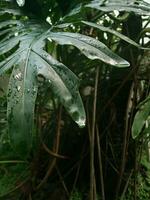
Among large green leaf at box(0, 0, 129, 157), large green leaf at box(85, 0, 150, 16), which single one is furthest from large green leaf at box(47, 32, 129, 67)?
large green leaf at box(85, 0, 150, 16)

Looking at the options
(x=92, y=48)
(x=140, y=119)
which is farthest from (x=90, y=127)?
(x=92, y=48)

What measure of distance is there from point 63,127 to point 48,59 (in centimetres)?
43

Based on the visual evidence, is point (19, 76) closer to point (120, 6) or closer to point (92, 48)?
point (92, 48)

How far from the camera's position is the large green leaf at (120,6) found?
0.70 meters

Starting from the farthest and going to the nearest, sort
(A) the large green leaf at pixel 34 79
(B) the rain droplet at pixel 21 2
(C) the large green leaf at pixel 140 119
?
(B) the rain droplet at pixel 21 2, (C) the large green leaf at pixel 140 119, (A) the large green leaf at pixel 34 79

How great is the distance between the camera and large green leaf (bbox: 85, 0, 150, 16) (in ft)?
2.30

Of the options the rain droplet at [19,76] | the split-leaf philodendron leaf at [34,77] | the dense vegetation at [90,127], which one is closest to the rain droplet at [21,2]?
the dense vegetation at [90,127]

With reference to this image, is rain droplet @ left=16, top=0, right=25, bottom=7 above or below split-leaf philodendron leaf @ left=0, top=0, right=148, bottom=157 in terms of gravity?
above

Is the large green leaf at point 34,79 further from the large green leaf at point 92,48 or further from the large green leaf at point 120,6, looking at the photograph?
the large green leaf at point 120,6

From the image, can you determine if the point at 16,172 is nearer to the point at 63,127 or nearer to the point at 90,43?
the point at 63,127

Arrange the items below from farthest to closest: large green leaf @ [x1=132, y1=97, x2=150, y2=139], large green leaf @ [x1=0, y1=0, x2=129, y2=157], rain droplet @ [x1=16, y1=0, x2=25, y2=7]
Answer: rain droplet @ [x1=16, y1=0, x2=25, y2=7] → large green leaf @ [x1=132, y1=97, x2=150, y2=139] → large green leaf @ [x1=0, y1=0, x2=129, y2=157]

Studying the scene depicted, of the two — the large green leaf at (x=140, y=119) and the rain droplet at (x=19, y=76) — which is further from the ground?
the rain droplet at (x=19, y=76)

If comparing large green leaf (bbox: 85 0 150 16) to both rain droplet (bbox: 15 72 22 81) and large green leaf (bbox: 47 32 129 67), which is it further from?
rain droplet (bbox: 15 72 22 81)

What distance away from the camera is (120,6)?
716 millimetres
